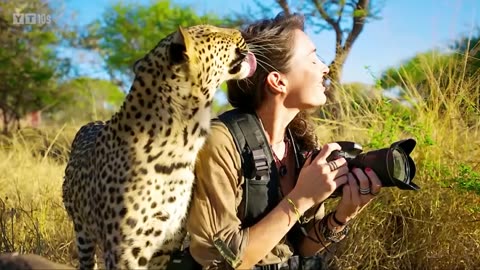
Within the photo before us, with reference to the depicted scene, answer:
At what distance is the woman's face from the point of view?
2.57 m

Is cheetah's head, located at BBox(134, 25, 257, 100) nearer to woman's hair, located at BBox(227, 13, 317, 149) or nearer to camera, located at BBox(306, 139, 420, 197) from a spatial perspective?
woman's hair, located at BBox(227, 13, 317, 149)

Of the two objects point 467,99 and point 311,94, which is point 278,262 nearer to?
point 311,94

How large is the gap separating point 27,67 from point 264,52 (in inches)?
582

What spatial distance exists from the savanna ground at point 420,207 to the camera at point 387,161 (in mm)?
1019

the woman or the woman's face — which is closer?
the woman

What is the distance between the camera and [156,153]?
2.25 m

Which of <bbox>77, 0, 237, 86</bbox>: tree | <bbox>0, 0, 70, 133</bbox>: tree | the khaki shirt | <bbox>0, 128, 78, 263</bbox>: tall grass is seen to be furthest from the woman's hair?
<bbox>77, 0, 237, 86</bbox>: tree

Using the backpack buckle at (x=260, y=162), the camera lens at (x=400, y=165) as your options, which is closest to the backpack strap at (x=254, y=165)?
the backpack buckle at (x=260, y=162)

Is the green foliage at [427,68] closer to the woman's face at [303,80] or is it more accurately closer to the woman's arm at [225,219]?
the woman's face at [303,80]

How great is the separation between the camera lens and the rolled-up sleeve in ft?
1.79

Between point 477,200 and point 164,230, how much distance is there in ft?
6.36

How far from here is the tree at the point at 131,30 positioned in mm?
22250

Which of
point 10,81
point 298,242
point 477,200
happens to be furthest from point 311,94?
point 10,81

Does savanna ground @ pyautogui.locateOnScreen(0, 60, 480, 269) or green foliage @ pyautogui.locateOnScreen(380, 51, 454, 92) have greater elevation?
green foliage @ pyautogui.locateOnScreen(380, 51, 454, 92)
